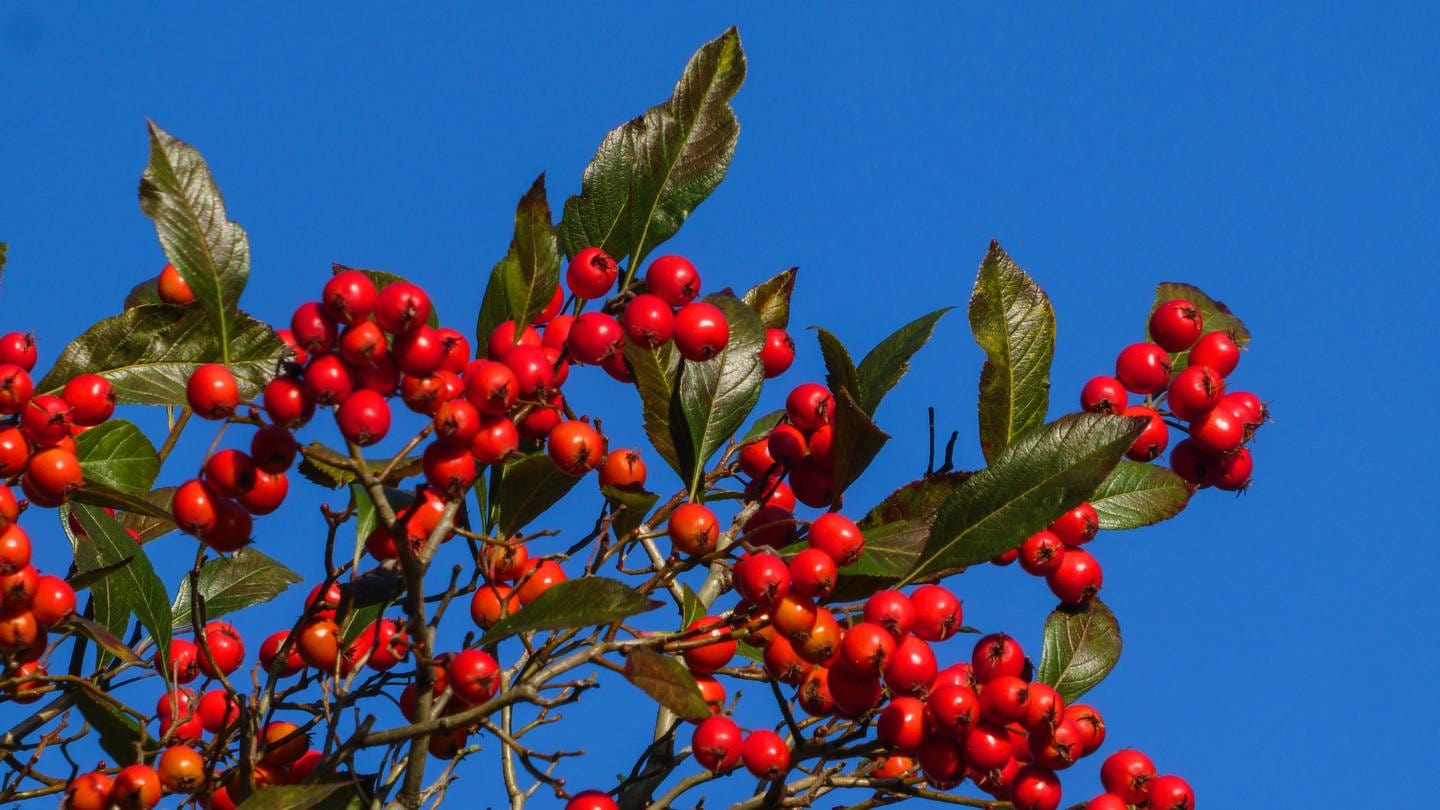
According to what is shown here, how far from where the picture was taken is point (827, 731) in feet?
10.8

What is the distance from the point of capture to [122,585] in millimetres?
3346

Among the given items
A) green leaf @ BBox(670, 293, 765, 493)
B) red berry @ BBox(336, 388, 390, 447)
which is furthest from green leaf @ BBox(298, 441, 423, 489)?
green leaf @ BBox(670, 293, 765, 493)

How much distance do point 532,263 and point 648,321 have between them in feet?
0.87

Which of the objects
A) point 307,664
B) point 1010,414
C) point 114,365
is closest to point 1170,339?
point 1010,414

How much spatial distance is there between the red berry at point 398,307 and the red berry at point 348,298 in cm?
2

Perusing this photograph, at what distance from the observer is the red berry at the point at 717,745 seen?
2934mm

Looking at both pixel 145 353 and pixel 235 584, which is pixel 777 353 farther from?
pixel 235 584

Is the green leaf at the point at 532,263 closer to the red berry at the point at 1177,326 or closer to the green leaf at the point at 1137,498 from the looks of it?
the green leaf at the point at 1137,498

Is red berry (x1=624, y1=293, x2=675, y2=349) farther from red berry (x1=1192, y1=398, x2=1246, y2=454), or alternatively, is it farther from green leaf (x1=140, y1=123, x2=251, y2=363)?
red berry (x1=1192, y1=398, x2=1246, y2=454)

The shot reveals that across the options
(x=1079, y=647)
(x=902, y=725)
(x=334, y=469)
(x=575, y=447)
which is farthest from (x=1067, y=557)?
(x=334, y=469)

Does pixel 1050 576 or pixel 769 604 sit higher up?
pixel 1050 576

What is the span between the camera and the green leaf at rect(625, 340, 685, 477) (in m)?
3.33

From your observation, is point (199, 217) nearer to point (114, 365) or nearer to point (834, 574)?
point (114, 365)

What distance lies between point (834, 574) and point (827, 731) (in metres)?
0.61
